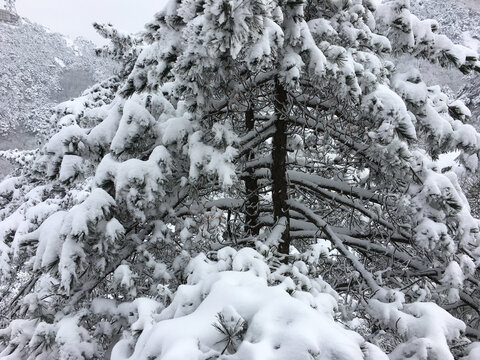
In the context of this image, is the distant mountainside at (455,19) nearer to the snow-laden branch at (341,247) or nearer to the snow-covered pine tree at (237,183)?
the snow-covered pine tree at (237,183)

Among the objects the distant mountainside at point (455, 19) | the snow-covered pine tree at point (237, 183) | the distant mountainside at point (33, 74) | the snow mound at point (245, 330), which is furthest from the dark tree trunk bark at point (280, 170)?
the distant mountainside at point (455, 19)

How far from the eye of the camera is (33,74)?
8375 cm

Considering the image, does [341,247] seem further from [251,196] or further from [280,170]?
[251,196]

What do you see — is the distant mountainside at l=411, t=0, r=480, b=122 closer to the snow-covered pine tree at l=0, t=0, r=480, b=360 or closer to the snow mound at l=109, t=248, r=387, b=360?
the snow-covered pine tree at l=0, t=0, r=480, b=360

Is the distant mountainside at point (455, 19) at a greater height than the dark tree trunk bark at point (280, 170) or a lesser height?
greater

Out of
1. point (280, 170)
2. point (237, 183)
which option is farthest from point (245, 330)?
point (280, 170)

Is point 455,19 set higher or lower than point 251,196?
higher

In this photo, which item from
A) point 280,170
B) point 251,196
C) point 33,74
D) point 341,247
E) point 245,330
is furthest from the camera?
point 33,74

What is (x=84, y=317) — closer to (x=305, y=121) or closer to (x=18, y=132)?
(x=305, y=121)

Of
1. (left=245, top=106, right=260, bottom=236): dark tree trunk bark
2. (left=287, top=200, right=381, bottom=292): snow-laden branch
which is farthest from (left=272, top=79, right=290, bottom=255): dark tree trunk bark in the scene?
(left=245, top=106, right=260, bottom=236): dark tree trunk bark

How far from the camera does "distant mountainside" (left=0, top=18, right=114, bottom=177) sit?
6681 centimetres

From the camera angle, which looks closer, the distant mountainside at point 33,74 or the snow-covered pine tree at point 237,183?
the snow-covered pine tree at point 237,183

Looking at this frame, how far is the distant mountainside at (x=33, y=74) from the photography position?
66.8m

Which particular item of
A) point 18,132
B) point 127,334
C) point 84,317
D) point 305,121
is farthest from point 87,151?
point 18,132
